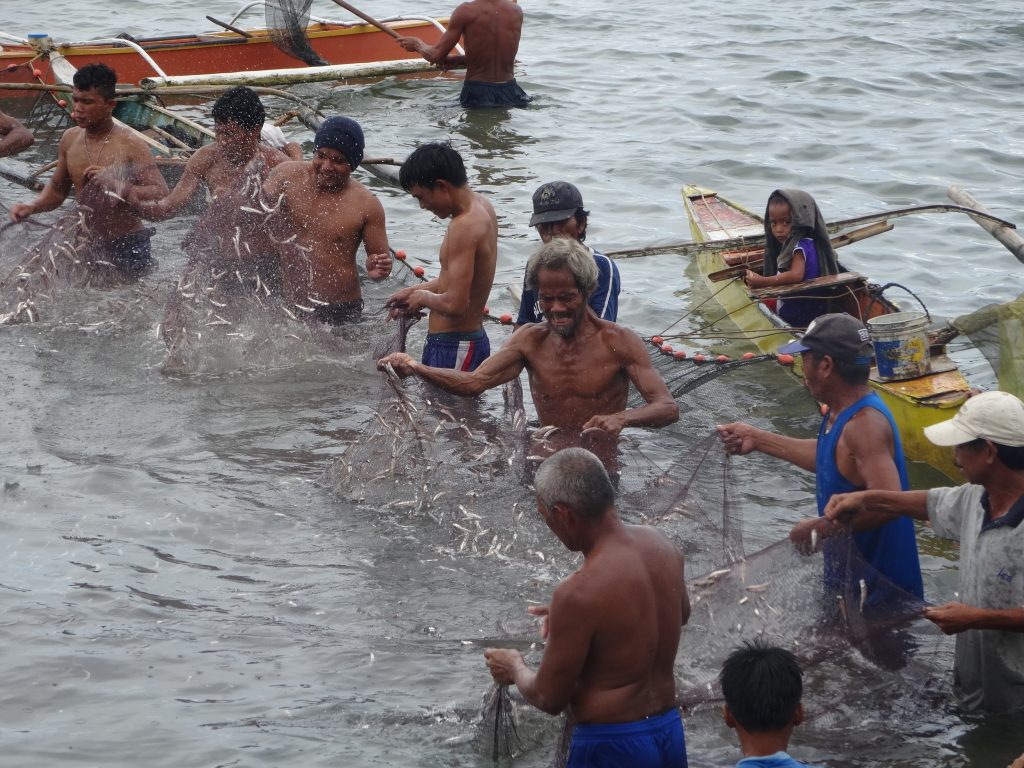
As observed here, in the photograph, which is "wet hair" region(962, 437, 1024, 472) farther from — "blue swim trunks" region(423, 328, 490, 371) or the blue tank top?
"blue swim trunks" region(423, 328, 490, 371)

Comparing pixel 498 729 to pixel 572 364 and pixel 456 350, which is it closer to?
pixel 572 364

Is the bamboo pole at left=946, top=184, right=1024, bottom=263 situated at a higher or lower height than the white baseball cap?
lower

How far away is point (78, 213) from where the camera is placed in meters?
8.79

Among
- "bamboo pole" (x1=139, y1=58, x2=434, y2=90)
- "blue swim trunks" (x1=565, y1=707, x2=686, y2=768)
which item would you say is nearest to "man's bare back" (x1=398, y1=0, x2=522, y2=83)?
"bamboo pole" (x1=139, y1=58, x2=434, y2=90)

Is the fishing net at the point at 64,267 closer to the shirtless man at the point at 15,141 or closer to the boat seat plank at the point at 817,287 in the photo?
the shirtless man at the point at 15,141

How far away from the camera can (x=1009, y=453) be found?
4.20 metres

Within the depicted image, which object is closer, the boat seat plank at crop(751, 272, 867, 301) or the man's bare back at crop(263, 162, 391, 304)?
the man's bare back at crop(263, 162, 391, 304)

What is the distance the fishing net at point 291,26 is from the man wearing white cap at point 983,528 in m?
11.6

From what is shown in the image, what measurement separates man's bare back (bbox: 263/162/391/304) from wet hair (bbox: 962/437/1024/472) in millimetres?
4119

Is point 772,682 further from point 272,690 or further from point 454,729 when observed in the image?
point 272,690

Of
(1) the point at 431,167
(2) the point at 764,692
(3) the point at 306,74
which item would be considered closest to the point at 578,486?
(2) the point at 764,692

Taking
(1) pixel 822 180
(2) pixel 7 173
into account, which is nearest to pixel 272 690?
(2) pixel 7 173

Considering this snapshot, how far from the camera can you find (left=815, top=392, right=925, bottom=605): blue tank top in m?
4.72

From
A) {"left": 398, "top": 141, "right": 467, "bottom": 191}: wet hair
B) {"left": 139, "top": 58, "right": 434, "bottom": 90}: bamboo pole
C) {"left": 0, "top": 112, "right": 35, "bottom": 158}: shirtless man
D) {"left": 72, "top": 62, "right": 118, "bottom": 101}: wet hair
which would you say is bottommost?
{"left": 0, "top": 112, "right": 35, "bottom": 158}: shirtless man
